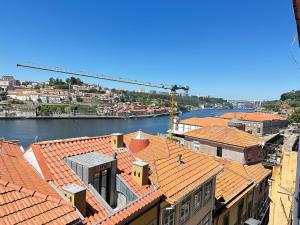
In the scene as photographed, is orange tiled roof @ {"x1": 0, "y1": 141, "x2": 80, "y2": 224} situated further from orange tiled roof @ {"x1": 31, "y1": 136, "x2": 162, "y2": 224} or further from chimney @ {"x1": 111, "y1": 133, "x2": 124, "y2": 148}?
chimney @ {"x1": 111, "y1": 133, "x2": 124, "y2": 148}

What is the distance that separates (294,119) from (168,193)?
2090 inches

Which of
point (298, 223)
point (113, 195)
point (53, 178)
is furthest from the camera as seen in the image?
point (113, 195)

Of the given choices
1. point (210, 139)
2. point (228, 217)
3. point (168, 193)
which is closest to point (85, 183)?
point (168, 193)

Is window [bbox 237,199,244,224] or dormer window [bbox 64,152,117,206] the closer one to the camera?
dormer window [bbox 64,152,117,206]

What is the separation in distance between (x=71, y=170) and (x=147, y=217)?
2.76 m

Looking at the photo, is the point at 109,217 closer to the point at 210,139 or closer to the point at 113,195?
the point at 113,195

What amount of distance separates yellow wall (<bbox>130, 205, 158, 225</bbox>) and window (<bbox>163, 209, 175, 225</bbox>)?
0.50 m

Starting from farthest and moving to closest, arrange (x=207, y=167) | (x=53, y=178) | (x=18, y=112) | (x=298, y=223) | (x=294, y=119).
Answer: (x=18, y=112) → (x=294, y=119) → (x=207, y=167) → (x=53, y=178) → (x=298, y=223)

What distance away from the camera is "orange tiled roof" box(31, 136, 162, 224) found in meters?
7.52

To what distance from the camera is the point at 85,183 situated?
26.8 ft

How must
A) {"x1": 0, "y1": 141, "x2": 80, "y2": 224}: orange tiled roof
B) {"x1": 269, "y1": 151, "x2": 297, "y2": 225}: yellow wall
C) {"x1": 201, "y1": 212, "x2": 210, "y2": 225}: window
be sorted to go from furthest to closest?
{"x1": 201, "y1": 212, "x2": 210, "y2": 225}: window → {"x1": 269, "y1": 151, "x2": 297, "y2": 225}: yellow wall → {"x1": 0, "y1": 141, "x2": 80, "y2": 224}: orange tiled roof

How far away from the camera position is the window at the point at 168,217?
9.45m

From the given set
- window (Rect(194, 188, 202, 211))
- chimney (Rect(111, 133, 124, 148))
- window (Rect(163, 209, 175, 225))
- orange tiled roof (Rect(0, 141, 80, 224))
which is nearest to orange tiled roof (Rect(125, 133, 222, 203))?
window (Rect(163, 209, 175, 225))

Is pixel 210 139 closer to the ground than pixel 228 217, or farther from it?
farther from it
